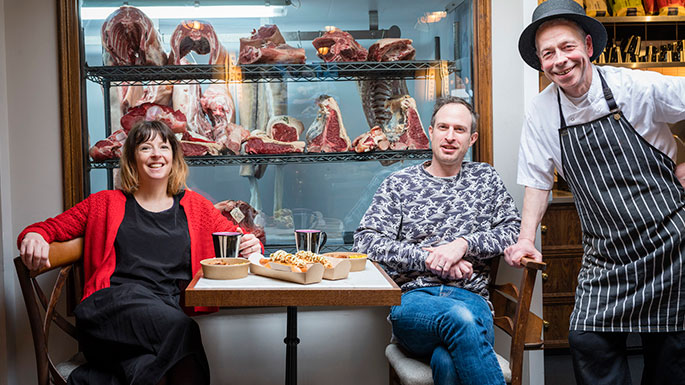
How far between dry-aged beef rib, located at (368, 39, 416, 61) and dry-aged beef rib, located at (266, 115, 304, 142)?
1.82ft

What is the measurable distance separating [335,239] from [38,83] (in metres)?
1.64

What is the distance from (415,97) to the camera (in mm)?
3037

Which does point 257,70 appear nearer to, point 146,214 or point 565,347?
point 146,214

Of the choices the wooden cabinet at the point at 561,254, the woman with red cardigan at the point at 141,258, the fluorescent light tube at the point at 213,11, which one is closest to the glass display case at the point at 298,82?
the fluorescent light tube at the point at 213,11

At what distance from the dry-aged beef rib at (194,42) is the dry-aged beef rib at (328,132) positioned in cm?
57

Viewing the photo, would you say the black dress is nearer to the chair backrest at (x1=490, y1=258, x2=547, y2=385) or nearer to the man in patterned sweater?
the man in patterned sweater

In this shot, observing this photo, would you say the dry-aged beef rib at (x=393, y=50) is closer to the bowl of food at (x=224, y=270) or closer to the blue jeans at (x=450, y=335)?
the blue jeans at (x=450, y=335)

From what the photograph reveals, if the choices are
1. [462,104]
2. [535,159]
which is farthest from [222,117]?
[535,159]

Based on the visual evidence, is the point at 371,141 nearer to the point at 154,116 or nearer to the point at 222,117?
the point at 222,117

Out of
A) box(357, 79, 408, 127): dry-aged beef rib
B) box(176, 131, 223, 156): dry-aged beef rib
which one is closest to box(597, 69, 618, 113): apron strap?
box(357, 79, 408, 127): dry-aged beef rib

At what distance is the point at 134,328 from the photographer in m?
2.06

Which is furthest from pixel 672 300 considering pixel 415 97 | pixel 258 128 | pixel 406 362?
pixel 258 128

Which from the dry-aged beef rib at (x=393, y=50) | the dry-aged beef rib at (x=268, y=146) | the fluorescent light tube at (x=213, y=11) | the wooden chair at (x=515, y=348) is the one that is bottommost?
the wooden chair at (x=515, y=348)

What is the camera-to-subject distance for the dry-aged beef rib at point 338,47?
292 centimetres
